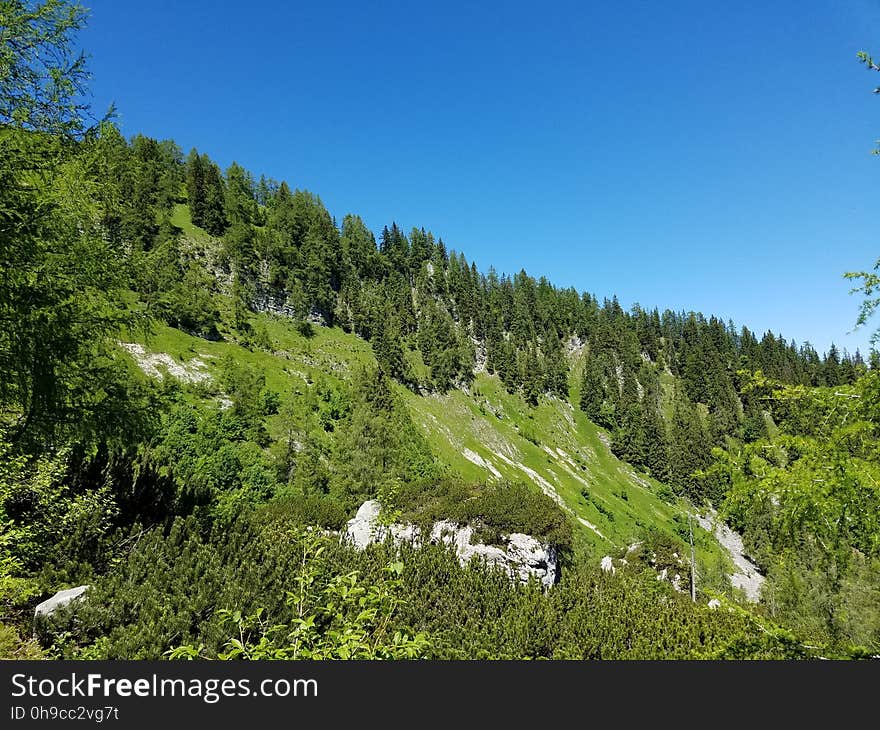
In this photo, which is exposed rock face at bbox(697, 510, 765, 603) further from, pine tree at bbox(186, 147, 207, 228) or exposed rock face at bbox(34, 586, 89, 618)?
pine tree at bbox(186, 147, 207, 228)

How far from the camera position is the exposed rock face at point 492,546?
20.0 metres

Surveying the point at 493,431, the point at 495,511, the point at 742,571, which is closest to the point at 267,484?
the point at 495,511

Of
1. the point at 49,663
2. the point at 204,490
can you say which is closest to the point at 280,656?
the point at 49,663

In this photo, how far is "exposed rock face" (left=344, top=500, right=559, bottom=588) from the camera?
20031 mm

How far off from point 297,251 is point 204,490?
91404 mm

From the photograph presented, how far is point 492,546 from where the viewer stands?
68.4 ft

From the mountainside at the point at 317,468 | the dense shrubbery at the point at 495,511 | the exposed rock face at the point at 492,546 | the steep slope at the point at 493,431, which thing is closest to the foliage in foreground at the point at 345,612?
the mountainside at the point at 317,468

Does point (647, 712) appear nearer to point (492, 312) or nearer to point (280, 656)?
point (280, 656)

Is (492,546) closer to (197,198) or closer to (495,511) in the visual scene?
(495,511)

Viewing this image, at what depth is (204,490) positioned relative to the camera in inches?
466

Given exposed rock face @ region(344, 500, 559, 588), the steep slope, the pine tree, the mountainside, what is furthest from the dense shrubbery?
the pine tree

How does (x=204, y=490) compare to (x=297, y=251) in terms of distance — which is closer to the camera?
(x=204, y=490)

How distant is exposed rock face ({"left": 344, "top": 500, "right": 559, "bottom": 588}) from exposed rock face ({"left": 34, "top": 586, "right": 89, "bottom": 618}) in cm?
1349

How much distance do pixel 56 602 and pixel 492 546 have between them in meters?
17.5
